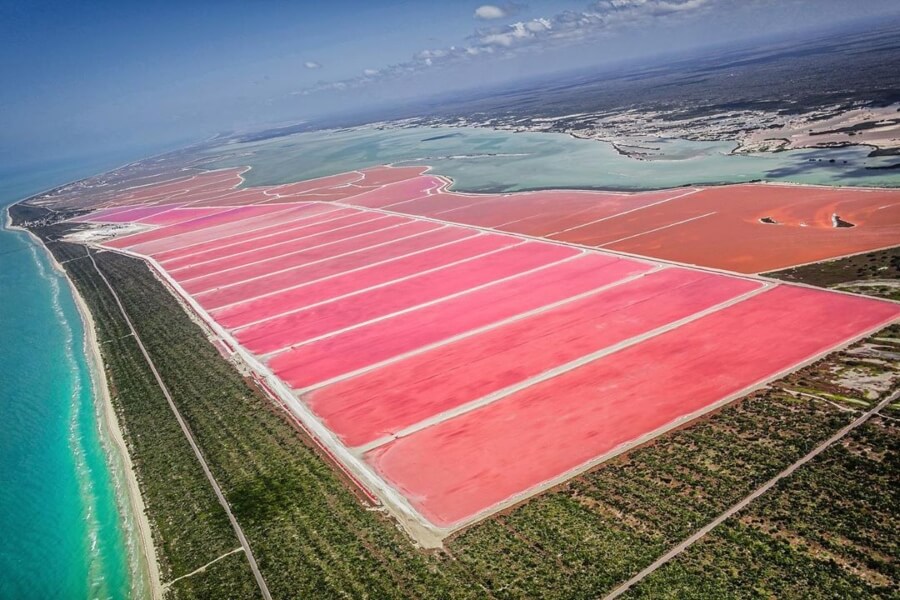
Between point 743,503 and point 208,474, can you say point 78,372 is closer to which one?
point 208,474

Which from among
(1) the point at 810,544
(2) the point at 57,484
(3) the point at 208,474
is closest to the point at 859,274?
(1) the point at 810,544

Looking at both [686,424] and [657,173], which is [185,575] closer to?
[686,424]

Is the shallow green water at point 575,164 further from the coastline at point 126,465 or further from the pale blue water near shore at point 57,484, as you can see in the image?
the pale blue water near shore at point 57,484

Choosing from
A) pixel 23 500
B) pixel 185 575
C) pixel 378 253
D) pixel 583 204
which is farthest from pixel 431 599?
pixel 583 204

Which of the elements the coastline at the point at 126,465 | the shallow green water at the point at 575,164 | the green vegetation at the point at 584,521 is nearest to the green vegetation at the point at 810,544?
the green vegetation at the point at 584,521

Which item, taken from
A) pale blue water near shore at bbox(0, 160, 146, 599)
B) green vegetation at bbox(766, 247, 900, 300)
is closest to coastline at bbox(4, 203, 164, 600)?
pale blue water near shore at bbox(0, 160, 146, 599)

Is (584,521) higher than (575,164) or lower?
lower
